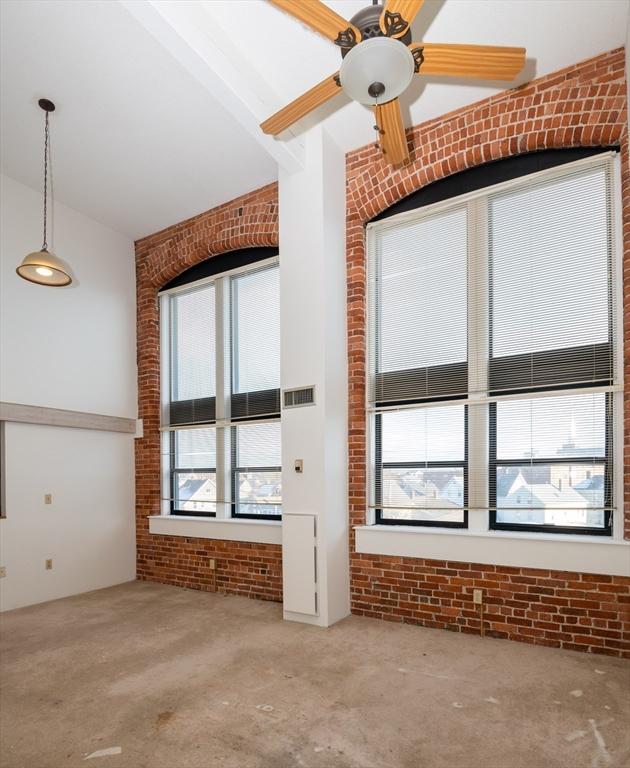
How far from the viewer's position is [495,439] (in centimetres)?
419

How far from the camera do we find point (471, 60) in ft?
8.54

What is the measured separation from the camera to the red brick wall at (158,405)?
535 cm

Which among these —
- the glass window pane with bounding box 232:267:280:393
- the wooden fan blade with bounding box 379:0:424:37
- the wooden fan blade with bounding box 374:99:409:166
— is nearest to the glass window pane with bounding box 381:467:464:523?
the glass window pane with bounding box 232:267:280:393

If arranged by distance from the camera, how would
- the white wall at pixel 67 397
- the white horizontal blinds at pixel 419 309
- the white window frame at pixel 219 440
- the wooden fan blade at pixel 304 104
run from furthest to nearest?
the white window frame at pixel 219 440
the white wall at pixel 67 397
the white horizontal blinds at pixel 419 309
the wooden fan blade at pixel 304 104

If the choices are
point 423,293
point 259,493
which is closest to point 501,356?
point 423,293

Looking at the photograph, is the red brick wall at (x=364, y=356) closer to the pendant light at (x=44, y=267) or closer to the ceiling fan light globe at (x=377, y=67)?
the ceiling fan light globe at (x=377, y=67)

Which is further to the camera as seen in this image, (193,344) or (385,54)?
(193,344)

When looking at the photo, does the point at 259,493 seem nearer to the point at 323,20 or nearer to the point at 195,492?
the point at 195,492

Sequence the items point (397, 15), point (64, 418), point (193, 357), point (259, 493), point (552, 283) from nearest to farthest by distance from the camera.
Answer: point (397, 15), point (552, 283), point (259, 493), point (64, 418), point (193, 357)

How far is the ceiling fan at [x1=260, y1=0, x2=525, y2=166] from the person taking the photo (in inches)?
94.0

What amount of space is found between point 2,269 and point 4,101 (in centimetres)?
170

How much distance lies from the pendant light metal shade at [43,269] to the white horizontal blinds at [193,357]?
1901 millimetres

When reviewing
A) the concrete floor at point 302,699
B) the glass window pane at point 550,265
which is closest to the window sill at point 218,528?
the concrete floor at point 302,699

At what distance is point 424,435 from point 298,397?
118 centimetres
